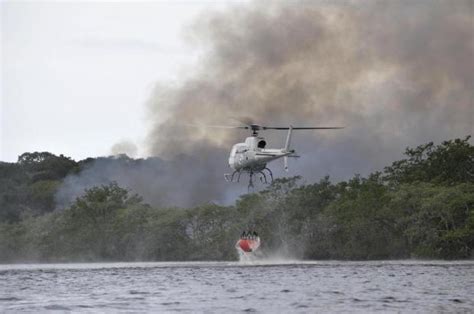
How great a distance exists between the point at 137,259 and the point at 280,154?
213 ft

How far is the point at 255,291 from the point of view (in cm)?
7594

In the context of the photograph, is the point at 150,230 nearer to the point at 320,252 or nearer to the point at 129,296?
the point at 320,252

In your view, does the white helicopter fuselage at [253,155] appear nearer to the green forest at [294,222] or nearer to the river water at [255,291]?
the river water at [255,291]

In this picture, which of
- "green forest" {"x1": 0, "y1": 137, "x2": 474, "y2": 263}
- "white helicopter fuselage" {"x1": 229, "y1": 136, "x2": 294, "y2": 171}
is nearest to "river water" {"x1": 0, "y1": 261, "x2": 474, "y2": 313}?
"white helicopter fuselage" {"x1": 229, "y1": 136, "x2": 294, "y2": 171}

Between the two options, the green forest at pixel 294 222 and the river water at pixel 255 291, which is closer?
the river water at pixel 255 291

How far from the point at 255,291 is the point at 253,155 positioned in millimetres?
27648

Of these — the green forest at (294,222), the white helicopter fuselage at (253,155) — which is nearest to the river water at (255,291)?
the white helicopter fuselage at (253,155)

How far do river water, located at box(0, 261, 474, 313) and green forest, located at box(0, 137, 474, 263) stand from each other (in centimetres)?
2119

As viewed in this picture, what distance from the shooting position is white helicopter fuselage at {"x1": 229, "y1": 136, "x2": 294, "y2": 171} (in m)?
101

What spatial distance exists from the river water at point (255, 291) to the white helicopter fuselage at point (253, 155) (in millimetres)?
10677

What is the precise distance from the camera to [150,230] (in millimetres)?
156375

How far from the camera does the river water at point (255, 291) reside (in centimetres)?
6256

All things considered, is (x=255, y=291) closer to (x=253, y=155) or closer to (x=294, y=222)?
(x=253, y=155)

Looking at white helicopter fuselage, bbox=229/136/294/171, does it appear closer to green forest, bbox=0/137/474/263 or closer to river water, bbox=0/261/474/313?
river water, bbox=0/261/474/313
